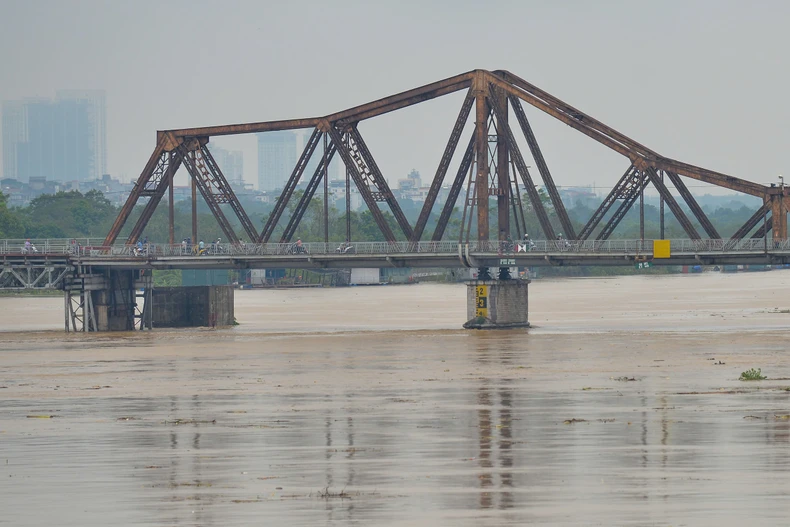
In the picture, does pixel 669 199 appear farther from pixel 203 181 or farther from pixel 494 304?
pixel 203 181

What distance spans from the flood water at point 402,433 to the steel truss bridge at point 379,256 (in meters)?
13.5

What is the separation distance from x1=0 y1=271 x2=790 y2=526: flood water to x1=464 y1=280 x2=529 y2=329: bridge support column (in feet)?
51.6

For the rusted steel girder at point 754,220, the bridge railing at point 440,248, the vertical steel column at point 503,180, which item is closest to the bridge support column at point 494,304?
the bridge railing at point 440,248

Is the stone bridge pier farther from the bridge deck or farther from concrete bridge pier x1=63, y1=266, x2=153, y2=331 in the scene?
the bridge deck

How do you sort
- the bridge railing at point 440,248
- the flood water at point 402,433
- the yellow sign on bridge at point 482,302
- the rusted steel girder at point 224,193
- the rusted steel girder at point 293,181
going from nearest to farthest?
1. the flood water at point 402,433
2. the bridge railing at point 440,248
3. the yellow sign on bridge at point 482,302
4. the rusted steel girder at point 293,181
5. the rusted steel girder at point 224,193

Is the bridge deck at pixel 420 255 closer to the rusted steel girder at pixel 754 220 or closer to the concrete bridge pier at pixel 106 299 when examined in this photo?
the rusted steel girder at pixel 754 220

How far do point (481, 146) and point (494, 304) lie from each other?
12301mm

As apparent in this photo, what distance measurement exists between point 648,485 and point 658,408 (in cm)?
1309

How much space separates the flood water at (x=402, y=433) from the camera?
2381 centimetres

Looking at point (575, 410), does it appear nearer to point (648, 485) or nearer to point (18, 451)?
point (648, 485)

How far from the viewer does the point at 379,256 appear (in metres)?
94.1

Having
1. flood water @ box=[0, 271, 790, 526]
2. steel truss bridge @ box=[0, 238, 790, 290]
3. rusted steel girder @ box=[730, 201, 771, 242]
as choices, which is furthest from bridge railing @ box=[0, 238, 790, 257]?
flood water @ box=[0, 271, 790, 526]

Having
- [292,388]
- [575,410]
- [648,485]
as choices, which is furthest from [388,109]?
[648,485]

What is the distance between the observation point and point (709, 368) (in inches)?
2082
